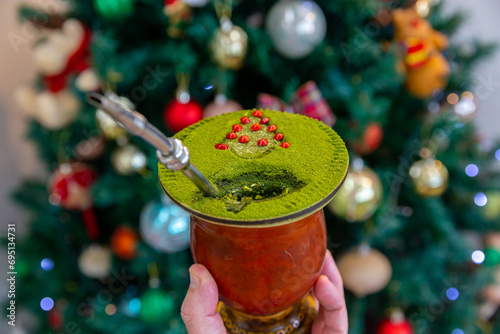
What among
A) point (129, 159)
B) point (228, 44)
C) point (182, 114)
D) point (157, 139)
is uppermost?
point (157, 139)

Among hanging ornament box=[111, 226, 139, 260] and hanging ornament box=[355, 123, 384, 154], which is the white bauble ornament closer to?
hanging ornament box=[111, 226, 139, 260]

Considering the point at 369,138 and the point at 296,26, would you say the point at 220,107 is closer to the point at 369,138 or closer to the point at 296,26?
the point at 296,26

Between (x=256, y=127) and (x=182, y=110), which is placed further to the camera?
(x=182, y=110)

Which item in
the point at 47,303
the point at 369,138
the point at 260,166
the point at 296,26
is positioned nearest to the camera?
the point at 260,166

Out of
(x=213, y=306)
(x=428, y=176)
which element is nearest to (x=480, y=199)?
(x=428, y=176)

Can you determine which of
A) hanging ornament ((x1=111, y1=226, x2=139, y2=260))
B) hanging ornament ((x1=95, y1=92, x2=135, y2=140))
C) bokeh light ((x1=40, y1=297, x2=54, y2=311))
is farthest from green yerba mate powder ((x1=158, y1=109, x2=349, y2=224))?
bokeh light ((x1=40, y1=297, x2=54, y2=311))

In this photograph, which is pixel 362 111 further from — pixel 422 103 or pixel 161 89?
pixel 161 89

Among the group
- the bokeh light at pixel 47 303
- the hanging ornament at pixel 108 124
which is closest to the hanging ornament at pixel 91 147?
the hanging ornament at pixel 108 124

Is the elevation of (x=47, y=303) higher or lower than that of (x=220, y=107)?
lower
